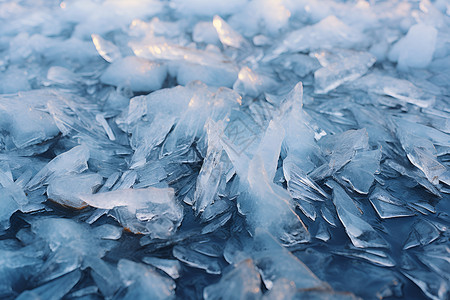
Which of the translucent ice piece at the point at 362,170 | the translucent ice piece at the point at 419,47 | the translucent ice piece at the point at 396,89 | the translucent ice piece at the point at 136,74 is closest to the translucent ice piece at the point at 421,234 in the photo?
the translucent ice piece at the point at 362,170

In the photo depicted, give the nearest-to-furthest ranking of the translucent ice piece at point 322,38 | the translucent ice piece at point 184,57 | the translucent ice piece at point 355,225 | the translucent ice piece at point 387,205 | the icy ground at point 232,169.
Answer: the icy ground at point 232,169
the translucent ice piece at point 355,225
the translucent ice piece at point 387,205
the translucent ice piece at point 184,57
the translucent ice piece at point 322,38

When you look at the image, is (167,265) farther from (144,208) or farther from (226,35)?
(226,35)

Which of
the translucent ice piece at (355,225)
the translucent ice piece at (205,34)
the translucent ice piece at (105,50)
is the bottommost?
the translucent ice piece at (355,225)

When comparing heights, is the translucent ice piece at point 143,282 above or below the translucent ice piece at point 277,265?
above

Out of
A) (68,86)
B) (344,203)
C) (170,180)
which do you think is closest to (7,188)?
(170,180)

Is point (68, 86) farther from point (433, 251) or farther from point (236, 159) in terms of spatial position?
point (433, 251)

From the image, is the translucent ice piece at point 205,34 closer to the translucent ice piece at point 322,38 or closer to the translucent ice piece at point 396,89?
the translucent ice piece at point 322,38
